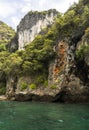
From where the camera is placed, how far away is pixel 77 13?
4803cm

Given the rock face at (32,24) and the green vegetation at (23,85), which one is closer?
the green vegetation at (23,85)

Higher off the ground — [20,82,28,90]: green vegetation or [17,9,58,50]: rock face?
[17,9,58,50]: rock face

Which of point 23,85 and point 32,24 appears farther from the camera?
point 32,24

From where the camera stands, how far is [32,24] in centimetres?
7238

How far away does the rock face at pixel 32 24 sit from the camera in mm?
71188

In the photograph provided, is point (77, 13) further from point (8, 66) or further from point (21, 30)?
point (21, 30)

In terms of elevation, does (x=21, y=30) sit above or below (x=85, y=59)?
above

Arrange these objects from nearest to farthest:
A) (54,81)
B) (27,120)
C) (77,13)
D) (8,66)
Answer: (27,120) < (54,81) < (77,13) < (8,66)

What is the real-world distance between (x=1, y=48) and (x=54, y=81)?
39.2 meters

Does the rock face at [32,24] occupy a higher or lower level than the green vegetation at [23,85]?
higher

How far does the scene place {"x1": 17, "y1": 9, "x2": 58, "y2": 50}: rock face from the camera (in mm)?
71188

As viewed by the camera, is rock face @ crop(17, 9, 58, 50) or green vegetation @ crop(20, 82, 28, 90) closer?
green vegetation @ crop(20, 82, 28, 90)

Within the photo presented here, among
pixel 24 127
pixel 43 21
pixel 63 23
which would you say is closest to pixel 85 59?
pixel 63 23

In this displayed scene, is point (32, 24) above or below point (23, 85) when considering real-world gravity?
above
